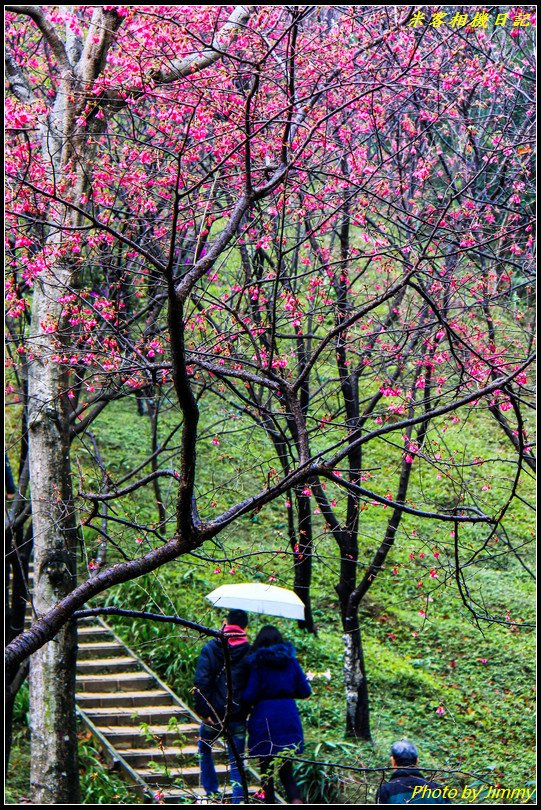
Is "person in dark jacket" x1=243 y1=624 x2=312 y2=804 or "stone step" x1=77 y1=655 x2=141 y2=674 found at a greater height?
"person in dark jacket" x1=243 y1=624 x2=312 y2=804

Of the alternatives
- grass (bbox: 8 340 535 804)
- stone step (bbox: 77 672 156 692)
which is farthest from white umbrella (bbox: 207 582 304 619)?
stone step (bbox: 77 672 156 692)

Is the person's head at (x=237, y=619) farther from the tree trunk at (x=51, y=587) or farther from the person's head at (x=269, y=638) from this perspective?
the tree trunk at (x=51, y=587)

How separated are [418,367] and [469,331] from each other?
114 cm

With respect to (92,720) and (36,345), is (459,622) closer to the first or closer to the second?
(92,720)

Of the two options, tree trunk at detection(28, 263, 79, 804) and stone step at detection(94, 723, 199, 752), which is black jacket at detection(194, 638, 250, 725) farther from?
stone step at detection(94, 723, 199, 752)

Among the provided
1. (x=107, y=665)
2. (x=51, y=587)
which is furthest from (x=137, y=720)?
(x=51, y=587)

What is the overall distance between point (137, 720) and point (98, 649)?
4.59 ft

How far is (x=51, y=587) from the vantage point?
615 cm

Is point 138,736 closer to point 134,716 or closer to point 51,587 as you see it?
point 134,716

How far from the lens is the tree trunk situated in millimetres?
6082

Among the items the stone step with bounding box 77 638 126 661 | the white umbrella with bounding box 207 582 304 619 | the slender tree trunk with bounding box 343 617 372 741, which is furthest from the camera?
the stone step with bounding box 77 638 126 661

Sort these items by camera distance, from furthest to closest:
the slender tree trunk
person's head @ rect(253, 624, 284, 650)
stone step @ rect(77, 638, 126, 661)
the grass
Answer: stone step @ rect(77, 638, 126, 661)
the slender tree trunk
the grass
person's head @ rect(253, 624, 284, 650)

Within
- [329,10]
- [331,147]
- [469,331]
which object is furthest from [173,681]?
[329,10]

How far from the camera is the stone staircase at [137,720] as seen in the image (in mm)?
7695
